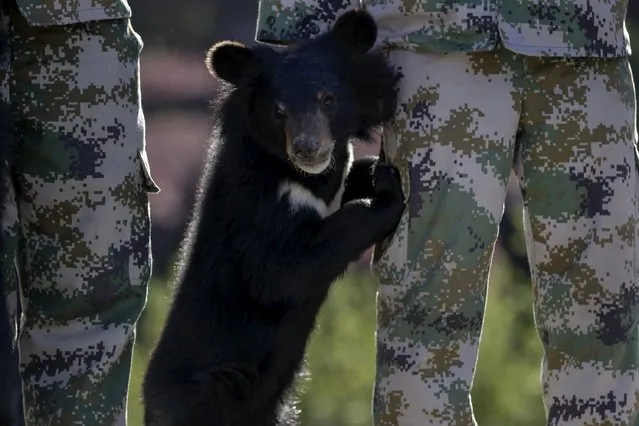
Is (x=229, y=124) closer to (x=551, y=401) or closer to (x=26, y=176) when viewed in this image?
(x=26, y=176)

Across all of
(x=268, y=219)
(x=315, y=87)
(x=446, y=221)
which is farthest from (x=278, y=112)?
(x=446, y=221)

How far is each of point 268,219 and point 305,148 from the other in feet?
0.92

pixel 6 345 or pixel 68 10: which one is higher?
pixel 68 10

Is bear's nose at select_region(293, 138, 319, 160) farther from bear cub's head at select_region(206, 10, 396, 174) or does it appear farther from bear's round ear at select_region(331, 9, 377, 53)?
bear's round ear at select_region(331, 9, 377, 53)

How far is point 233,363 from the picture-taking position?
484 centimetres

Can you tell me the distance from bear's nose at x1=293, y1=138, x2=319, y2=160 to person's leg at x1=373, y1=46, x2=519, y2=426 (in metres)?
0.29

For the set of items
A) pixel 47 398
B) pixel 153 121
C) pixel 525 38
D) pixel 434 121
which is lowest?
pixel 153 121

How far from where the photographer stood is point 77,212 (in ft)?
15.4

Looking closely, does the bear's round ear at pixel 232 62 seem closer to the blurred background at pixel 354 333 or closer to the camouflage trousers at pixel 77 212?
the camouflage trousers at pixel 77 212

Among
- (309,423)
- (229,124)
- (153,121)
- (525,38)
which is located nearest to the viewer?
(525,38)

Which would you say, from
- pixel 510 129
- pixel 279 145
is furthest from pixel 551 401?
pixel 279 145

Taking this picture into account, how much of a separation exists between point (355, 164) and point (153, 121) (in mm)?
6203

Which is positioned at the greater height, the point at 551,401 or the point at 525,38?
the point at 525,38

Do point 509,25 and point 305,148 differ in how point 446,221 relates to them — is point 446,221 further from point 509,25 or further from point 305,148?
point 509,25
